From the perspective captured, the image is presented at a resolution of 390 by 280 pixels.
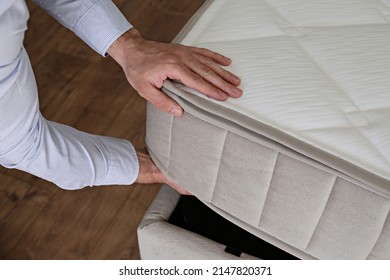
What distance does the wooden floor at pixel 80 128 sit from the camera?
1226mm

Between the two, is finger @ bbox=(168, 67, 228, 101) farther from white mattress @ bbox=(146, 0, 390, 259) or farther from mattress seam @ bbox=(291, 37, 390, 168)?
mattress seam @ bbox=(291, 37, 390, 168)

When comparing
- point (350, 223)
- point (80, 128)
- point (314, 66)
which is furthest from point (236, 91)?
point (80, 128)

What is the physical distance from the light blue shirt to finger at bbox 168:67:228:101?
8.2 inches

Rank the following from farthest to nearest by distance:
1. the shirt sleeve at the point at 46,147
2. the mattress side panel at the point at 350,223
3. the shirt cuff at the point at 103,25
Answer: the shirt cuff at the point at 103,25 < the shirt sleeve at the point at 46,147 < the mattress side panel at the point at 350,223

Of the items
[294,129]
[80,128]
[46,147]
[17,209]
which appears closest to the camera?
[294,129]

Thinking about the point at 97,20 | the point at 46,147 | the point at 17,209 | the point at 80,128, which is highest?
the point at 97,20

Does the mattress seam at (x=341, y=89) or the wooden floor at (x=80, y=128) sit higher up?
the mattress seam at (x=341, y=89)

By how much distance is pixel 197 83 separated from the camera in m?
0.78

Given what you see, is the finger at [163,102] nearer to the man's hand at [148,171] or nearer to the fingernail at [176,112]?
the fingernail at [176,112]

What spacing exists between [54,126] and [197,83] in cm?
35

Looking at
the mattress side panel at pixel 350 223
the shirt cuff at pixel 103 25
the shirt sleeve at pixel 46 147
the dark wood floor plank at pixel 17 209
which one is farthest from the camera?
the dark wood floor plank at pixel 17 209

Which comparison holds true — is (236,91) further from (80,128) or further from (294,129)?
(80,128)

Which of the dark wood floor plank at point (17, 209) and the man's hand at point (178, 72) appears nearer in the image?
the man's hand at point (178, 72)

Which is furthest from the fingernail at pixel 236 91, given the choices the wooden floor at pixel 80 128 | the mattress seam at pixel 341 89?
the wooden floor at pixel 80 128
